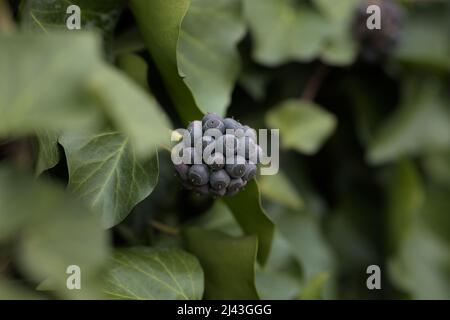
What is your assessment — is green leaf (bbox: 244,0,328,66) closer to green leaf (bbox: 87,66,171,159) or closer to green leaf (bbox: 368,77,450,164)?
green leaf (bbox: 368,77,450,164)

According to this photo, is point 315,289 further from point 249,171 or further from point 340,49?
point 340,49

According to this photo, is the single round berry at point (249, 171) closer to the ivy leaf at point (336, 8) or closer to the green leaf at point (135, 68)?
the green leaf at point (135, 68)

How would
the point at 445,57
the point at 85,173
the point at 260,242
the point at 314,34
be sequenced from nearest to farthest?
the point at 85,173, the point at 260,242, the point at 314,34, the point at 445,57

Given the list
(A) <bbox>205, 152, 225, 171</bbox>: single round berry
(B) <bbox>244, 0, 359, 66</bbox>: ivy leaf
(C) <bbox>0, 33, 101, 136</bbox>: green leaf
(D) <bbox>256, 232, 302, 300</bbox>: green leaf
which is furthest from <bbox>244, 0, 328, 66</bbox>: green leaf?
(C) <bbox>0, 33, 101, 136</bbox>: green leaf

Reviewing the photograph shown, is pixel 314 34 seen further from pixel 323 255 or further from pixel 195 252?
pixel 195 252

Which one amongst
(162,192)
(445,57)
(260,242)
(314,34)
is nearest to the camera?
(260,242)

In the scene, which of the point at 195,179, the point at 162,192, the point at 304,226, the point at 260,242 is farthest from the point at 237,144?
the point at 304,226

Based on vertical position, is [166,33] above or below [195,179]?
above
